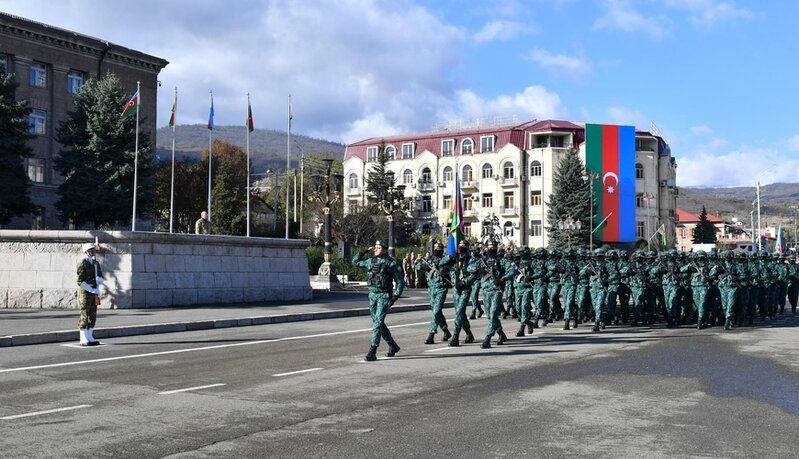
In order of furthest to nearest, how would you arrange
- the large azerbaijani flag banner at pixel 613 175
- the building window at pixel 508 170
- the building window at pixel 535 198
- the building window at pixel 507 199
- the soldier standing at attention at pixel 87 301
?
the building window at pixel 507 199
the building window at pixel 508 170
the building window at pixel 535 198
the large azerbaijani flag banner at pixel 613 175
the soldier standing at attention at pixel 87 301

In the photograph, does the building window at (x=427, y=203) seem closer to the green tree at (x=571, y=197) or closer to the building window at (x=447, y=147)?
the building window at (x=447, y=147)

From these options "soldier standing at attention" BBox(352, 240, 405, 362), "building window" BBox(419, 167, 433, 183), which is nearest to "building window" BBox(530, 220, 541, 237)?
"building window" BBox(419, 167, 433, 183)

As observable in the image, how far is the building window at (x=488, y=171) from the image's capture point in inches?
3108

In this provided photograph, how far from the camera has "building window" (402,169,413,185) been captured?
83625 millimetres

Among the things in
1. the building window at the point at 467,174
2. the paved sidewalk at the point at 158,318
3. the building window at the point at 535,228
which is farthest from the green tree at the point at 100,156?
the building window at the point at 535,228

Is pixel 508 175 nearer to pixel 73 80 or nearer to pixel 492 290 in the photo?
pixel 73 80

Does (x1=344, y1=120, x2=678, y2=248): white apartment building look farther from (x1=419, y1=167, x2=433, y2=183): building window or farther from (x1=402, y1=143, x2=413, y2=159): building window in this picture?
(x1=419, y1=167, x2=433, y2=183): building window

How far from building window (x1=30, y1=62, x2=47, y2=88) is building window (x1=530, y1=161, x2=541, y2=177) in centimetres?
4498

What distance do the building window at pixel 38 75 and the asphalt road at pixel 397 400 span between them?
4325 centimetres

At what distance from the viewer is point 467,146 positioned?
80250 mm

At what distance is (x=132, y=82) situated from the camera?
5806cm

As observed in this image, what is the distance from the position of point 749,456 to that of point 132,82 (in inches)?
2285

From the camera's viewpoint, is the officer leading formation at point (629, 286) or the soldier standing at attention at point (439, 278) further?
the officer leading formation at point (629, 286)

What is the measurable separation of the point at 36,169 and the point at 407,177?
41.0 m
